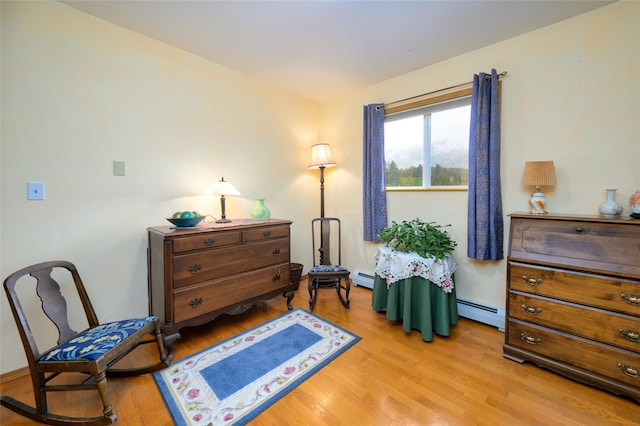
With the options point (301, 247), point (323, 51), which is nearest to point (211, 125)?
point (323, 51)

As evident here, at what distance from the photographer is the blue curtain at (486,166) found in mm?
2227

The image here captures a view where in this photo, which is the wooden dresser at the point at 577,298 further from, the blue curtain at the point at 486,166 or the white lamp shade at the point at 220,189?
the white lamp shade at the point at 220,189

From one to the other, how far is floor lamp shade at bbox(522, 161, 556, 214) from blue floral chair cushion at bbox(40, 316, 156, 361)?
2.86 meters

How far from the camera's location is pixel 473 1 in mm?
1789

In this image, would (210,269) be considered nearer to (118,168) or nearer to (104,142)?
(118,168)

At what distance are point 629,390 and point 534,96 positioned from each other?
80.1 inches

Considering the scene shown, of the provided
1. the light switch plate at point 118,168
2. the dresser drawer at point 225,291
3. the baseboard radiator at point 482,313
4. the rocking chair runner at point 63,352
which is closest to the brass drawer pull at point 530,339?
the baseboard radiator at point 482,313

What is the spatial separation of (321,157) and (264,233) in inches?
52.7

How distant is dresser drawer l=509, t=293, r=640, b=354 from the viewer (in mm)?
1496

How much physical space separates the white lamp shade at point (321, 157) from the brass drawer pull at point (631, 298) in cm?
262

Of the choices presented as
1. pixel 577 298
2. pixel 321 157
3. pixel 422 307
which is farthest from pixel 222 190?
pixel 577 298

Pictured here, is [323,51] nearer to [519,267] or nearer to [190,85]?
[190,85]

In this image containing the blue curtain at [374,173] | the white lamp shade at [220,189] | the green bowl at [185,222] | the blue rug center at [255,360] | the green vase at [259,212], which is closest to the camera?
the blue rug center at [255,360]

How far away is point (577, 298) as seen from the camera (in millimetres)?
1645
